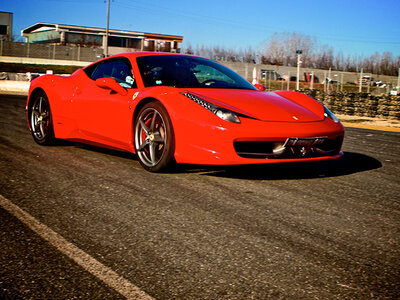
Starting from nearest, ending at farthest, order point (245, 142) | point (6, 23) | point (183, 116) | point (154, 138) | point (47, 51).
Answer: point (245, 142)
point (183, 116)
point (154, 138)
point (47, 51)
point (6, 23)

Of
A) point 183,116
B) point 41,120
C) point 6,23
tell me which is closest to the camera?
point 183,116

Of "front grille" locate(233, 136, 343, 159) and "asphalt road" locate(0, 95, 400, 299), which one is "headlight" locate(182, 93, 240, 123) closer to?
"front grille" locate(233, 136, 343, 159)

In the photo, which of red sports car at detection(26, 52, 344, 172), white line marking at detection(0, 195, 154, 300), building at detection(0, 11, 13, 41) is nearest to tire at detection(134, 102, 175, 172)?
red sports car at detection(26, 52, 344, 172)

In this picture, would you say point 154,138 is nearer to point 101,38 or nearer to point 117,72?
point 117,72

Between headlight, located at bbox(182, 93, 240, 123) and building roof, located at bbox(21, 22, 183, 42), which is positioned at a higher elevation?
building roof, located at bbox(21, 22, 183, 42)

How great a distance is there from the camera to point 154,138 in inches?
176

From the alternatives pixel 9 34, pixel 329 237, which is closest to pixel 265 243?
pixel 329 237

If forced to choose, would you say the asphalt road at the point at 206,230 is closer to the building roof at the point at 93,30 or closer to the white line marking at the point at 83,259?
the white line marking at the point at 83,259

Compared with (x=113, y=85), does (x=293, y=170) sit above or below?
below

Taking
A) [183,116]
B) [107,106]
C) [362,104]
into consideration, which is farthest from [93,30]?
[183,116]

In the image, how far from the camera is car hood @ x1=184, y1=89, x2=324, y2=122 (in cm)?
424

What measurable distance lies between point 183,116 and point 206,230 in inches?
62.3

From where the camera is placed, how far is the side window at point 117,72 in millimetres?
5066

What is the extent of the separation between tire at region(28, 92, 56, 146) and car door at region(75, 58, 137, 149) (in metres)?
0.69
